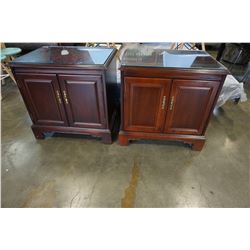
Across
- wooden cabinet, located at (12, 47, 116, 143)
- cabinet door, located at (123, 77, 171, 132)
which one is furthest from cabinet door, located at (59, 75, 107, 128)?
cabinet door, located at (123, 77, 171, 132)

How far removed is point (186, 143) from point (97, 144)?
95cm

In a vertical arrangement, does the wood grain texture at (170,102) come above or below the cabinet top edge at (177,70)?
below

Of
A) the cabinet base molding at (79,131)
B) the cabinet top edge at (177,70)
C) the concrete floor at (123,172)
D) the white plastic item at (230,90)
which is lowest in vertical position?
the concrete floor at (123,172)

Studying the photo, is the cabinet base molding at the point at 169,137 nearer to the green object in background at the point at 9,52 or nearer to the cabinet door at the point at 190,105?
the cabinet door at the point at 190,105

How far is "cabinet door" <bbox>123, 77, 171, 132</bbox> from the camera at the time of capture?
1.35 m

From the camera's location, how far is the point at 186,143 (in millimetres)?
1774

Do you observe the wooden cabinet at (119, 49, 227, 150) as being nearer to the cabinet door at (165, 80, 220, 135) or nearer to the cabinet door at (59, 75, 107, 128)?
the cabinet door at (165, 80, 220, 135)

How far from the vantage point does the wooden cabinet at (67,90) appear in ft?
4.46

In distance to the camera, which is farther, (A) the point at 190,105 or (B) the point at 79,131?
(B) the point at 79,131

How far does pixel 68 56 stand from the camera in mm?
1505

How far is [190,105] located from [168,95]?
0.22 metres

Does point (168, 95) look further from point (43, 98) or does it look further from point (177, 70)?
point (43, 98)

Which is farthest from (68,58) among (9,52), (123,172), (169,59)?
(9,52)

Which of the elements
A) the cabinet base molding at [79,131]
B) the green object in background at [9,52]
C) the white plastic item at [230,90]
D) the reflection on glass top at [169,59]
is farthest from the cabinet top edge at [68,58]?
the white plastic item at [230,90]
